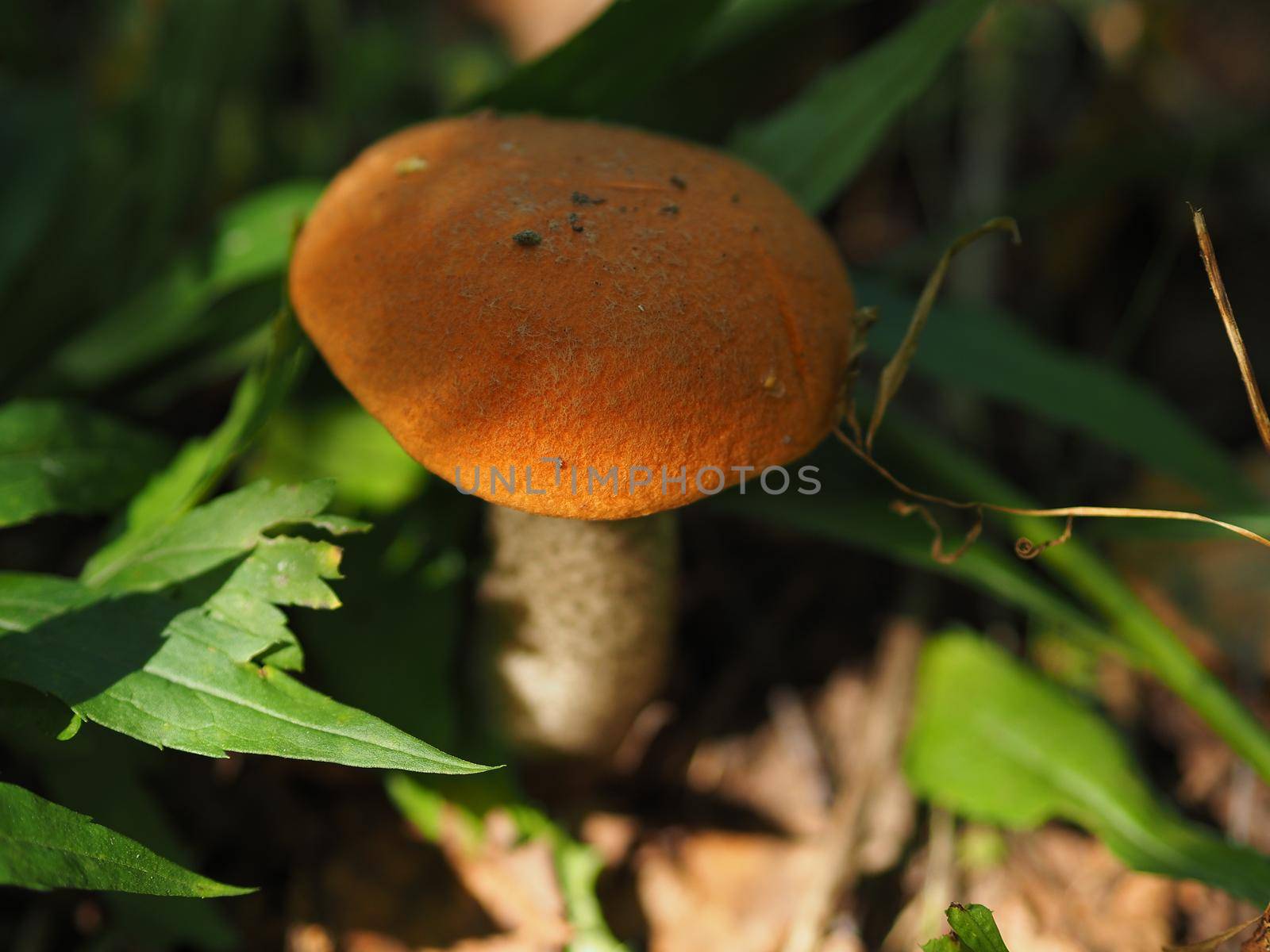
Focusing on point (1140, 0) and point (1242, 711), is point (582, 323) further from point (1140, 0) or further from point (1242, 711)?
point (1140, 0)

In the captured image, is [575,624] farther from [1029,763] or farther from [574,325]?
[1029,763]

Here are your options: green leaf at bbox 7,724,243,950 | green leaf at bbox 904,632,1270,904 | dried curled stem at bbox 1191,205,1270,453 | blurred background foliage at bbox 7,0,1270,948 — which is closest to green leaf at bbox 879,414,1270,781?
blurred background foliage at bbox 7,0,1270,948

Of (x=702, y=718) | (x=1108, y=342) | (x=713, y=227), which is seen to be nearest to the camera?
(x=713, y=227)

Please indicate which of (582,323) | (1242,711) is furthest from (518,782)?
(1242,711)

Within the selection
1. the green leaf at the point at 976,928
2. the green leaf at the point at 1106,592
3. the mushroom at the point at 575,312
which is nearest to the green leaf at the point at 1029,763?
the green leaf at the point at 1106,592

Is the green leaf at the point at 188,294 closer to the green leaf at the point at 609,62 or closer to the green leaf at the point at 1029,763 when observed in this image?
the green leaf at the point at 609,62

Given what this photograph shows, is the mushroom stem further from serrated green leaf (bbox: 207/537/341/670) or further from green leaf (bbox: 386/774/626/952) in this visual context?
serrated green leaf (bbox: 207/537/341/670)
